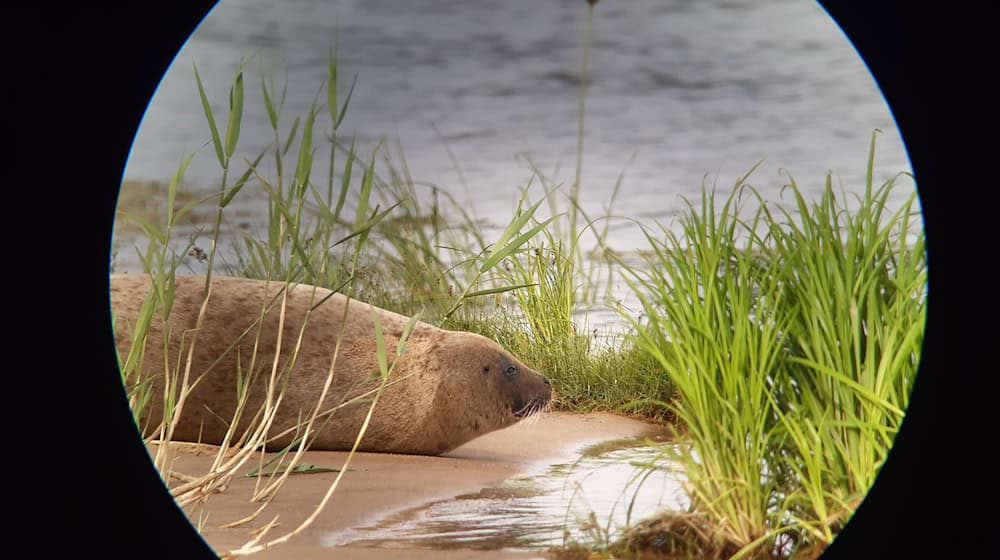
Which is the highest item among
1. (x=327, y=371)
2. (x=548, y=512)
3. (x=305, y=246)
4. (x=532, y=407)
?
(x=305, y=246)

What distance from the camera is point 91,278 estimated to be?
222 centimetres

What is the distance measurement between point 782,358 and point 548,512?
749mm

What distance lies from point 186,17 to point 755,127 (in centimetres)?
160

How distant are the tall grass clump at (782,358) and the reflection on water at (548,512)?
0.12m

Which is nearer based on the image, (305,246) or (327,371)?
(305,246)

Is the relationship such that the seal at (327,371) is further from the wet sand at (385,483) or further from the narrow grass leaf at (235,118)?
the narrow grass leaf at (235,118)

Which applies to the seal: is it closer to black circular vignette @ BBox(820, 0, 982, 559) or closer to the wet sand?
the wet sand

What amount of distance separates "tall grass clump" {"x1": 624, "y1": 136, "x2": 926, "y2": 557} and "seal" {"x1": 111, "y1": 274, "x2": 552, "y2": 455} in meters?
1.06

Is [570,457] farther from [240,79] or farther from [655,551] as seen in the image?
[240,79]

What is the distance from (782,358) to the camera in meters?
2.49

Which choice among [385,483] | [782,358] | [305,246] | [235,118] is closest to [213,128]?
[235,118]

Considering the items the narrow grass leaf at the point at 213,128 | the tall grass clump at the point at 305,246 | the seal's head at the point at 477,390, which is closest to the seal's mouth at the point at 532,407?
the seal's head at the point at 477,390

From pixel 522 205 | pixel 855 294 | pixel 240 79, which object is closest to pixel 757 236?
pixel 855 294

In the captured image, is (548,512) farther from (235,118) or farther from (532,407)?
(235,118)
